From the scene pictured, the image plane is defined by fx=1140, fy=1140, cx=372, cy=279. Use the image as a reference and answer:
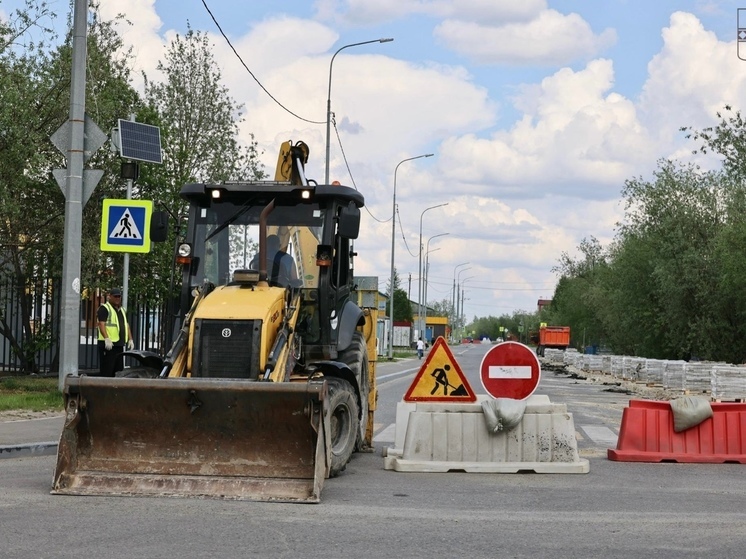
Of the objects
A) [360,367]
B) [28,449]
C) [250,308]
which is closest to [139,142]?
[28,449]

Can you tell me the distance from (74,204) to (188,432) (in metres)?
8.39

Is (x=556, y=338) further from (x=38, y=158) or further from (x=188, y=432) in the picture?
(x=188, y=432)

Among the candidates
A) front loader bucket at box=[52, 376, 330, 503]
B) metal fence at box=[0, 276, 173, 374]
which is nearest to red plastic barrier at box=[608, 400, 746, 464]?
front loader bucket at box=[52, 376, 330, 503]

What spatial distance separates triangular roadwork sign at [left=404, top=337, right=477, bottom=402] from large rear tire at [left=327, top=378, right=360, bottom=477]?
3.86 feet

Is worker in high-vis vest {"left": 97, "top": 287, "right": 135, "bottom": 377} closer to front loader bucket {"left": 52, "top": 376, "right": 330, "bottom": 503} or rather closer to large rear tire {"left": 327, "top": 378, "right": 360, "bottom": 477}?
large rear tire {"left": 327, "top": 378, "right": 360, "bottom": 477}

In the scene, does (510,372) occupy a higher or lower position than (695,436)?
higher

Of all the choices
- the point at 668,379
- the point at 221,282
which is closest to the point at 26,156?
the point at 221,282

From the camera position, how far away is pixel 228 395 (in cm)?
964

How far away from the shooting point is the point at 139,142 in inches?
781

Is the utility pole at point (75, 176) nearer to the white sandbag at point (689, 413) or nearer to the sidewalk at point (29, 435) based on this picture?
the sidewalk at point (29, 435)

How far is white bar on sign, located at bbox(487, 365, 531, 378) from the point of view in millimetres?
11773

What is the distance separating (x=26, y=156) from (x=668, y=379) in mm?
20248

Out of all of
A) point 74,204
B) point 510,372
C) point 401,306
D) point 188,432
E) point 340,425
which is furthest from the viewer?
point 401,306

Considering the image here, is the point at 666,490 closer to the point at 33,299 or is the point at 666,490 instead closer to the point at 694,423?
the point at 694,423
